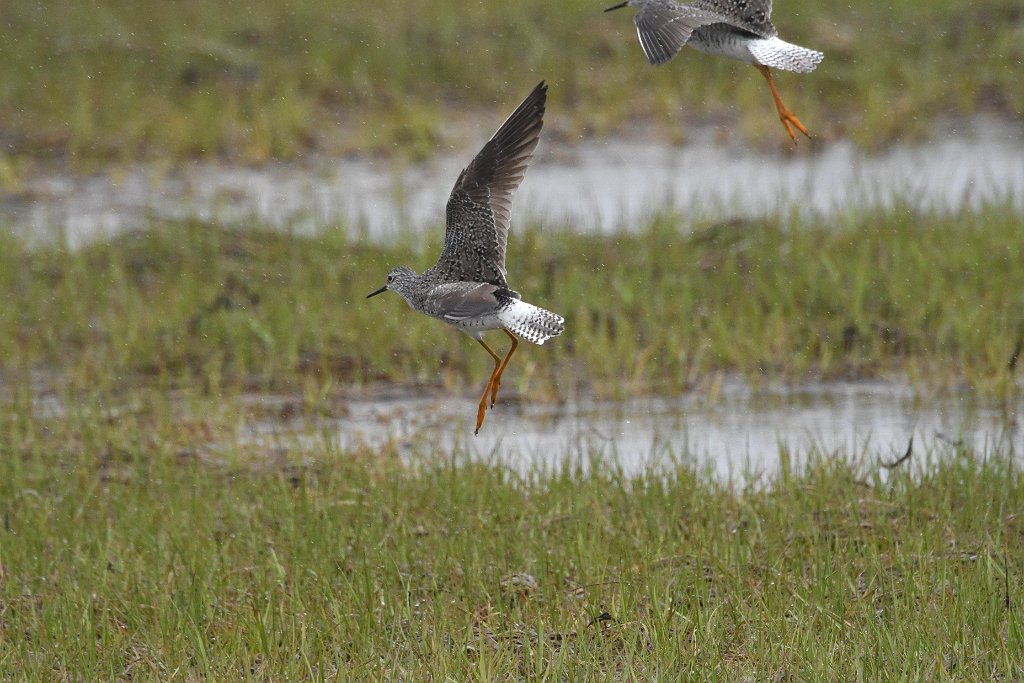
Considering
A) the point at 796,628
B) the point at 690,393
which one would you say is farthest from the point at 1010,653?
the point at 690,393

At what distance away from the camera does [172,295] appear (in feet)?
32.1

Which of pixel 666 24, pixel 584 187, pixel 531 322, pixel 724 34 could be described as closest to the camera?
pixel 531 322

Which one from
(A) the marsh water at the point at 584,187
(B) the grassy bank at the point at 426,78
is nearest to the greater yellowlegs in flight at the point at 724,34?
(A) the marsh water at the point at 584,187

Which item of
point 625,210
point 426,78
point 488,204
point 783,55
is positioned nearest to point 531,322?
point 488,204

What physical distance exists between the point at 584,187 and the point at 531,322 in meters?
8.08

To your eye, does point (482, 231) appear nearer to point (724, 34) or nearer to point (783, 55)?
point (724, 34)

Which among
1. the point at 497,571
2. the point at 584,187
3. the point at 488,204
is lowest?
the point at 497,571

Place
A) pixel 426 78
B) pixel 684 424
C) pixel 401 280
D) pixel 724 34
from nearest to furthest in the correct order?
pixel 401 280 → pixel 724 34 → pixel 684 424 → pixel 426 78

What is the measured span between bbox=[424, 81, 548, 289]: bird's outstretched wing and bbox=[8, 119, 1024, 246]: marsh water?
4.79 metres

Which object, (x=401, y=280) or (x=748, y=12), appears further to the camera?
(x=748, y=12)

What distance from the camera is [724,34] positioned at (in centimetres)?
525

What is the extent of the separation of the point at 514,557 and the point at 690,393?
283cm

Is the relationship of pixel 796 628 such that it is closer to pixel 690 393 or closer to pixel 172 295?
pixel 690 393

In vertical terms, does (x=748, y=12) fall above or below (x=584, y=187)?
below
